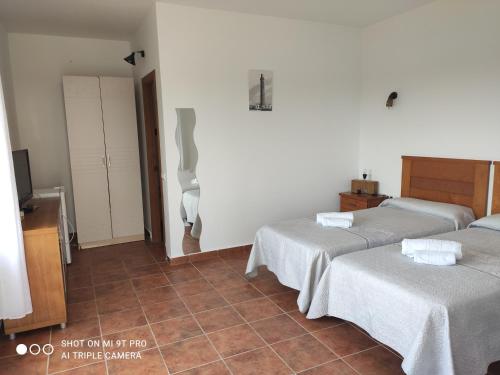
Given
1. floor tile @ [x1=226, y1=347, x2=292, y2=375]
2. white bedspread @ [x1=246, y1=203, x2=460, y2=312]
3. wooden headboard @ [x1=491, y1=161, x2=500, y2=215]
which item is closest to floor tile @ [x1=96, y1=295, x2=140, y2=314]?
white bedspread @ [x1=246, y1=203, x2=460, y2=312]

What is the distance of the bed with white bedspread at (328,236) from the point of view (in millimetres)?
2665

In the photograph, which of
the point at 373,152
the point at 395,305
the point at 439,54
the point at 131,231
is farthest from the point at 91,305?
the point at 439,54

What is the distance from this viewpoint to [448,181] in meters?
3.60

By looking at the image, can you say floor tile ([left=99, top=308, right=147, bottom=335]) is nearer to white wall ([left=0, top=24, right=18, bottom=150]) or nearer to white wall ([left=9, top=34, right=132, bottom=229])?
white wall ([left=0, top=24, right=18, bottom=150])

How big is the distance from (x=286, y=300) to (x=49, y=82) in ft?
12.5

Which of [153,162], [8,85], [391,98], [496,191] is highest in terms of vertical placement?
[8,85]

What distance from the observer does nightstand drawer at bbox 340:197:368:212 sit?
13.8 ft

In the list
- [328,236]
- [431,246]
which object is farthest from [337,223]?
[431,246]

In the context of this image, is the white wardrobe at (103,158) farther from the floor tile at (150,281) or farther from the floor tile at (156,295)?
the floor tile at (156,295)

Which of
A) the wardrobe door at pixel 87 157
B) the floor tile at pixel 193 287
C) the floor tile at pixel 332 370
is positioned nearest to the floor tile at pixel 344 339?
the floor tile at pixel 332 370

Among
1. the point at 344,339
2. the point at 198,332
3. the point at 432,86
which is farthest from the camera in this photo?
the point at 432,86

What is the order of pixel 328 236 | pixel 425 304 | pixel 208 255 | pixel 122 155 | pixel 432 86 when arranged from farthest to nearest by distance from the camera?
pixel 122 155 < pixel 208 255 < pixel 432 86 < pixel 328 236 < pixel 425 304

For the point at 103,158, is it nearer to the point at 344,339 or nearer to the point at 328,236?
the point at 328,236

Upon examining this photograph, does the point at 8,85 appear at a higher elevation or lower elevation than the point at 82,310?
higher
